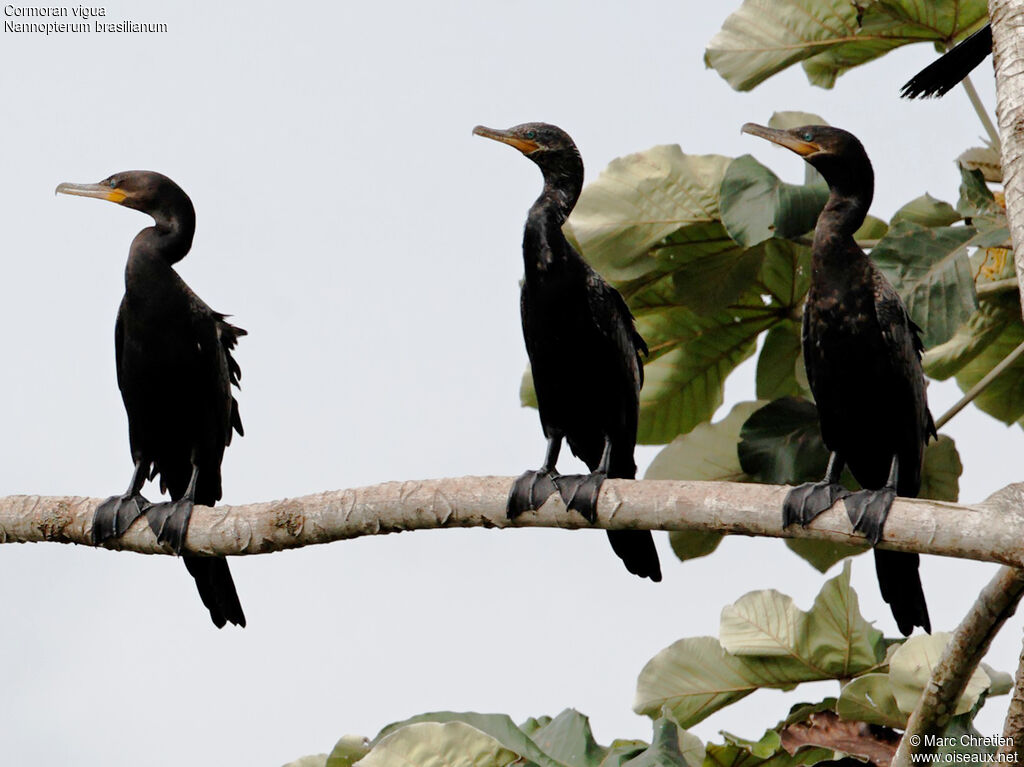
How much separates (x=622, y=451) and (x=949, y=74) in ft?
5.01

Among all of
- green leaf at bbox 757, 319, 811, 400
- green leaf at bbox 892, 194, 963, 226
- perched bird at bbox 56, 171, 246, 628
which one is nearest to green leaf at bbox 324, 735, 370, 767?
perched bird at bbox 56, 171, 246, 628

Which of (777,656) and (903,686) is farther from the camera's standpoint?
(777,656)

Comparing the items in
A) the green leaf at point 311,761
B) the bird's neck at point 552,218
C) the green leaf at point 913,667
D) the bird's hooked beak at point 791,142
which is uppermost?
the bird's hooked beak at point 791,142

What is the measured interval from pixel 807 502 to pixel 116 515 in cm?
211

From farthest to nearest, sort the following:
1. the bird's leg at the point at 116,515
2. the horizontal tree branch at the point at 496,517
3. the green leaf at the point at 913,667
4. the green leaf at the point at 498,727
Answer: the green leaf at the point at 913,667 < the green leaf at the point at 498,727 < the bird's leg at the point at 116,515 < the horizontal tree branch at the point at 496,517

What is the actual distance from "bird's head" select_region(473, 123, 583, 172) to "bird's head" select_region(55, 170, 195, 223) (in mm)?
1031

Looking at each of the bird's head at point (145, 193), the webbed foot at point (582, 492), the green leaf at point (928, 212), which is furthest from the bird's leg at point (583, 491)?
the green leaf at point (928, 212)

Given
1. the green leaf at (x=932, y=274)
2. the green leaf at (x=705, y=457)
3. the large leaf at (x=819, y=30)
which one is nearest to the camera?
the green leaf at (x=932, y=274)

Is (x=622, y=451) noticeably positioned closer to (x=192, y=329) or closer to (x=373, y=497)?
(x=373, y=497)

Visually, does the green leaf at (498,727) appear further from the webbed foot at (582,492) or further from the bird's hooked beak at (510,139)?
the bird's hooked beak at (510,139)

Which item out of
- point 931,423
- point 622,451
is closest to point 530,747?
point 622,451

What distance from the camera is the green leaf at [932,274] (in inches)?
189

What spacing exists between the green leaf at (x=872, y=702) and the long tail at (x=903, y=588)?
48 cm

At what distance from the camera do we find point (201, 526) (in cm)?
403
